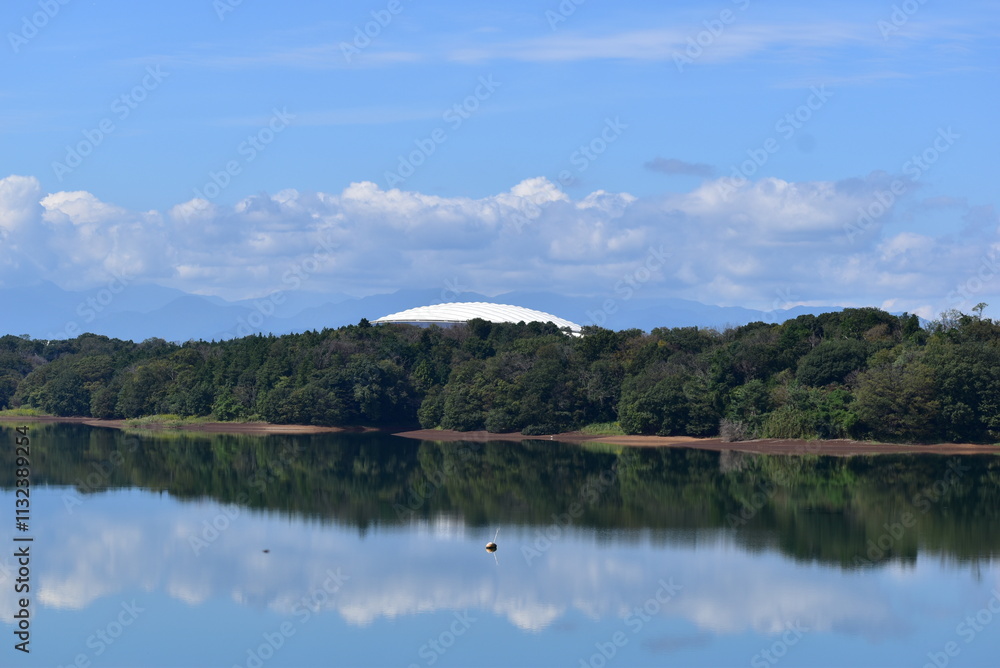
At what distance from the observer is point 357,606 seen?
30.0 m

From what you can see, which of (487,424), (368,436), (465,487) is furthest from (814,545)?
(368,436)

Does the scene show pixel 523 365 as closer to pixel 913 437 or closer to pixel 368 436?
pixel 368 436

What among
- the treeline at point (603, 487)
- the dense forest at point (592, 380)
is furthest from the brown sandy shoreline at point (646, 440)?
the treeline at point (603, 487)

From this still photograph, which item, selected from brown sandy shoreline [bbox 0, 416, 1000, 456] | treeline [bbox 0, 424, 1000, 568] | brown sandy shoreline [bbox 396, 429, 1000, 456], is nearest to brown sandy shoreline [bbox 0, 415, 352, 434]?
brown sandy shoreline [bbox 0, 416, 1000, 456]

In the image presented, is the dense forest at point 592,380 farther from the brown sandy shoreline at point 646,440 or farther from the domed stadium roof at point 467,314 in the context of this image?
the domed stadium roof at point 467,314

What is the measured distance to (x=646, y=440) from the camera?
7512 centimetres

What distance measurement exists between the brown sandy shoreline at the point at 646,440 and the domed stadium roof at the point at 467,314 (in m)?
34.2

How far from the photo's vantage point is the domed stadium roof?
126 m

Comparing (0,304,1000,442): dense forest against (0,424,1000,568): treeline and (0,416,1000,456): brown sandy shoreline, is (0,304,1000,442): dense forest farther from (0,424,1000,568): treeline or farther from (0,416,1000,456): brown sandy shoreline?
(0,424,1000,568): treeline

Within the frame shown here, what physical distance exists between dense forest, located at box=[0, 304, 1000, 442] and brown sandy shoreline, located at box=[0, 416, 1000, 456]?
0.84 meters

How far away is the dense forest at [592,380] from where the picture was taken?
6756cm

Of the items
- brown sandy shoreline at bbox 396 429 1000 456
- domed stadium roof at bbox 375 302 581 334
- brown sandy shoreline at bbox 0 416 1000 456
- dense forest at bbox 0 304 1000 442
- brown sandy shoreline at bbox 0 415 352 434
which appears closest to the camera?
brown sandy shoreline at bbox 396 429 1000 456

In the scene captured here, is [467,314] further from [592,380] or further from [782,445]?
[782,445]

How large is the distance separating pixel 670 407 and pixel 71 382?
192 ft
